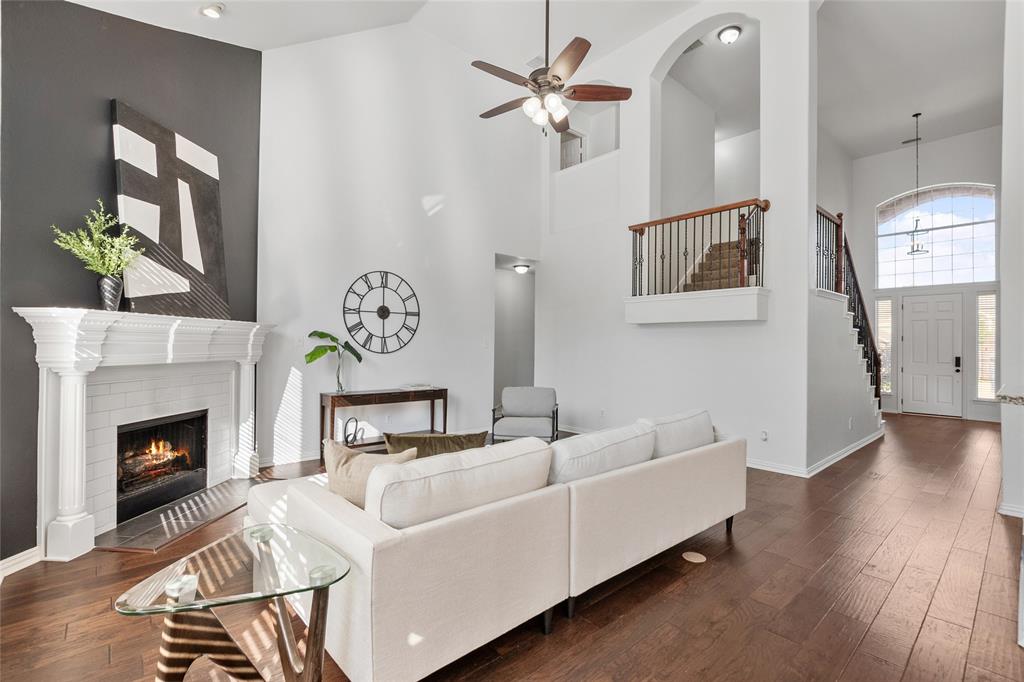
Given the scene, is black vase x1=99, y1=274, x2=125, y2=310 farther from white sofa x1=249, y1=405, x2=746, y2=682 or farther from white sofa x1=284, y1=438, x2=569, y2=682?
white sofa x1=284, y1=438, x2=569, y2=682

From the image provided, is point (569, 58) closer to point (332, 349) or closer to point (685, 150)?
point (332, 349)

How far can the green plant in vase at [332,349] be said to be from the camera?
486 centimetres

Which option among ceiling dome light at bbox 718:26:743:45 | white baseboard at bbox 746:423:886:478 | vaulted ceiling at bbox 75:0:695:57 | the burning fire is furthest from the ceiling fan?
white baseboard at bbox 746:423:886:478

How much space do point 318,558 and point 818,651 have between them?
81.7 inches

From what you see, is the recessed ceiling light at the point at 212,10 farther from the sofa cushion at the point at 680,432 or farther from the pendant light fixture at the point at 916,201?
the pendant light fixture at the point at 916,201

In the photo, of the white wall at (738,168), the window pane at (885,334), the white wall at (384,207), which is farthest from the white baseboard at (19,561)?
the window pane at (885,334)

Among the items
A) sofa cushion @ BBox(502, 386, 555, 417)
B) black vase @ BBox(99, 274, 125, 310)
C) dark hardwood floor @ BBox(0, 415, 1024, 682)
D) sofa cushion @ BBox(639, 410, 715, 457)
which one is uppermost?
black vase @ BBox(99, 274, 125, 310)

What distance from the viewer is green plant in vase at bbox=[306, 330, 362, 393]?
16.0 ft

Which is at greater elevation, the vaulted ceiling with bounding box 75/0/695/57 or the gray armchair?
the vaulted ceiling with bounding box 75/0/695/57

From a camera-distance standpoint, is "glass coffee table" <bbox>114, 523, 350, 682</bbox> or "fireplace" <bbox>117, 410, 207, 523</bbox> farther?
"fireplace" <bbox>117, 410, 207, 523</bbox>

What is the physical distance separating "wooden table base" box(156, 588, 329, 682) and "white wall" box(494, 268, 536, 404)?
263 inches

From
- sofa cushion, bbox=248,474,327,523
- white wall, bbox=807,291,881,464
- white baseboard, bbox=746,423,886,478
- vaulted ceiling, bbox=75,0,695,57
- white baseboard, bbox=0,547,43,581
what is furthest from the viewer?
white wall, bbox=807,291,881,464

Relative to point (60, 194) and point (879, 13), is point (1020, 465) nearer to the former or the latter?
point (879, 13)

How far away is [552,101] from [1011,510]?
4589 mm
